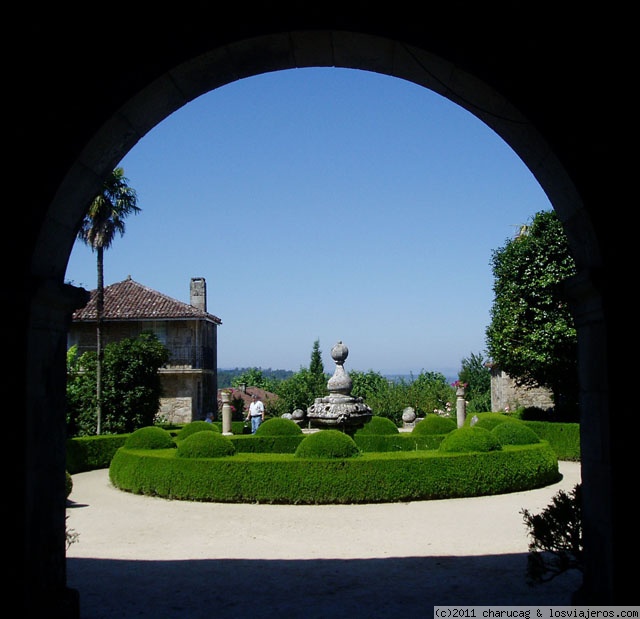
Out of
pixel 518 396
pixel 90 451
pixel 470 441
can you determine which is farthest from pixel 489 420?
pixel 90 451

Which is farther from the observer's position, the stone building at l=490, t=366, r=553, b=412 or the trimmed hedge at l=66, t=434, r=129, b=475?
the stone building at l=490, t=366, r=553, b=412

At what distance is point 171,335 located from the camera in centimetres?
3058

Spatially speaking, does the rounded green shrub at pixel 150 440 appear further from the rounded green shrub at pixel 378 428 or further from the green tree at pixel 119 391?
the green tree at pixel 119 391

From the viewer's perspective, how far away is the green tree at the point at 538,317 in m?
19.5

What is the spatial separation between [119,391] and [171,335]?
29.3 ft

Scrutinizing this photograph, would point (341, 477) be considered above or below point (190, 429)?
below

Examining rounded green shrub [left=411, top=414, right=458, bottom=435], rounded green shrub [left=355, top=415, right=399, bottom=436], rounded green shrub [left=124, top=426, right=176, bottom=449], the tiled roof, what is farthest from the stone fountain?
the tiled roof

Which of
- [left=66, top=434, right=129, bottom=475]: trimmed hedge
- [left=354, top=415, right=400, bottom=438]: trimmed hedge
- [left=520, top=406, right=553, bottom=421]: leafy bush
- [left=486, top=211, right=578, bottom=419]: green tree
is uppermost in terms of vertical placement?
[left=486, top=211, right=578, bottom=419]: green tree

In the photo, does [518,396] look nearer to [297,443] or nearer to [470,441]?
[297,443]

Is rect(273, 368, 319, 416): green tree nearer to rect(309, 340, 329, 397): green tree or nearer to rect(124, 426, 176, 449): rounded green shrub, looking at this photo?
rect(309, 340, 329, 397): green tree

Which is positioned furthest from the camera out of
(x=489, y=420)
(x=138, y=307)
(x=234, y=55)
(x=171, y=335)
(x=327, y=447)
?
(x=138, y=307)

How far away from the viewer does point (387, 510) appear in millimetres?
11062

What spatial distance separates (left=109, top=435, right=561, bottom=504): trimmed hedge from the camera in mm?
11719

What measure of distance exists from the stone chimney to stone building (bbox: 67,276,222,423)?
0.49 metres
